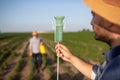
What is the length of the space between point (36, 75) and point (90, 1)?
35.8 ft

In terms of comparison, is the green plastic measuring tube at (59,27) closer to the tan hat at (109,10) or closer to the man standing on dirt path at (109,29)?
the man standing on dirt path at (109,29)

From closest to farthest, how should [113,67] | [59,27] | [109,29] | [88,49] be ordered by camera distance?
[113,67]
[109,29]
[59,27]
[88,49]

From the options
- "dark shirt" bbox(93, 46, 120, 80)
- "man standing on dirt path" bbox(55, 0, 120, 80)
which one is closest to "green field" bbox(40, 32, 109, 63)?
"man standing on dirt path" bbox(55, 0, 120, 80)

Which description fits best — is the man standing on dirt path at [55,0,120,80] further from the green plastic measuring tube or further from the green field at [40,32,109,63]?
the green field at [40,32,109,63]

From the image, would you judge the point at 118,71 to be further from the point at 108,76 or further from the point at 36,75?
the point at 36,75

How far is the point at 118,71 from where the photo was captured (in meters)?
1.31

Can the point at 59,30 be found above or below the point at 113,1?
below

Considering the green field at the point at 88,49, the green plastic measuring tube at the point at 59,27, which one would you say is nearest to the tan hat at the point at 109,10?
the green plastic measuring tube at the point at 59,27

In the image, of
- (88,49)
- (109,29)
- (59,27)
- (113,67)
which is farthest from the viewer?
(88,49)

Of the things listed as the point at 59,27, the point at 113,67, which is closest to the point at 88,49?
the point at 59,27

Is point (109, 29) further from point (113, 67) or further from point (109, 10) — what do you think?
point (113, 67)

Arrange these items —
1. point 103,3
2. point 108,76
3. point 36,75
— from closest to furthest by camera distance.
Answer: point 108,76 < point 103,3 < point 36,75

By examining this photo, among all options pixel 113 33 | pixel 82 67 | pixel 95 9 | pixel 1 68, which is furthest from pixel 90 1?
pixel 1 68

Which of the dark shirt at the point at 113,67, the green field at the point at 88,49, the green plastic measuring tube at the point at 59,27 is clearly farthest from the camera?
the green field at the point at 88,49
